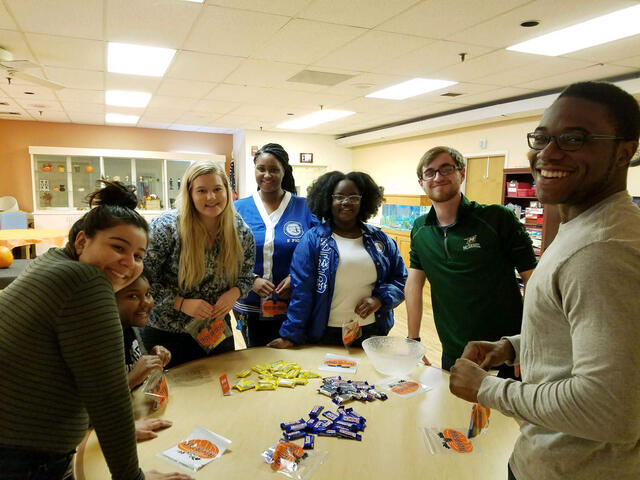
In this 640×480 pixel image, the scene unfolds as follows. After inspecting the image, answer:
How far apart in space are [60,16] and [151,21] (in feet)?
2.09

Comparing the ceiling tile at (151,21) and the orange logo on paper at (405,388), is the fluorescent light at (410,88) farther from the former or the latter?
the orange logo on paper at (405,388)

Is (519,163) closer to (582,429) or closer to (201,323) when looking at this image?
(201,323)

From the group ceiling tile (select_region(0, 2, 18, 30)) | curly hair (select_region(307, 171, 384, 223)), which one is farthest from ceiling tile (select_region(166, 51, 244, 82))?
curly hair (select_region(307, 171, 384, 223))

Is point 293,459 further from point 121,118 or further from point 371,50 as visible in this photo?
point 121,118

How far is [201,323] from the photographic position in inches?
71.7

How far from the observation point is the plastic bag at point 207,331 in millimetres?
1796

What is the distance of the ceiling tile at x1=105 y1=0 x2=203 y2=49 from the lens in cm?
277

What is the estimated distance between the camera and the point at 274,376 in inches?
64.3

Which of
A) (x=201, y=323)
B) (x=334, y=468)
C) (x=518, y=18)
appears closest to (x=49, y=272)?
(x=334, y=468)

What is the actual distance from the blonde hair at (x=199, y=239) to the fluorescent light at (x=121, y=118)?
6404 mm

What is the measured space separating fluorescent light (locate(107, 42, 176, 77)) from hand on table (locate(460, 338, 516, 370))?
3711mm

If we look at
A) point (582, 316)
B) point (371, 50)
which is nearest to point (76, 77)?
point (371, 50)

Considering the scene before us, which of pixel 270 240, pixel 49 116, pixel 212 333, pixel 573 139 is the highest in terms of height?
pixel 49 116

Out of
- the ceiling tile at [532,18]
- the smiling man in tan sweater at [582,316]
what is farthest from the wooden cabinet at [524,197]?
the smiling man in tan sweater at [582,316]
